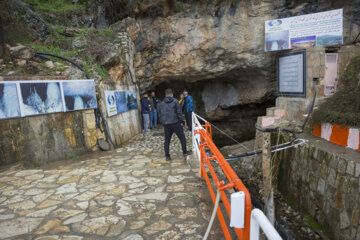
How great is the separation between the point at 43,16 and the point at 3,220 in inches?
400

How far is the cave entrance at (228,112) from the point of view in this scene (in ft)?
48.5

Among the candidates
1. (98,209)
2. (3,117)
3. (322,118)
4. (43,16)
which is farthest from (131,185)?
(43,16)

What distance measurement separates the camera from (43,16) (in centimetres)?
1005

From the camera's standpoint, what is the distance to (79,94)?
6.55 m

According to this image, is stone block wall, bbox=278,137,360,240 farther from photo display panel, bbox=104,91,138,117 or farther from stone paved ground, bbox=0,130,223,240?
photo display panel, bbox=104,91,138,117

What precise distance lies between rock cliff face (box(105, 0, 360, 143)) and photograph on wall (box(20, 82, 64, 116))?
5907 mm

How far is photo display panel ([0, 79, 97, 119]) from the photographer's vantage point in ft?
17.5

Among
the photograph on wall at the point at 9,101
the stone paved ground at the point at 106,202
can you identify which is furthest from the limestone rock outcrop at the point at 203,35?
the stone paved ground at the point at 106,202

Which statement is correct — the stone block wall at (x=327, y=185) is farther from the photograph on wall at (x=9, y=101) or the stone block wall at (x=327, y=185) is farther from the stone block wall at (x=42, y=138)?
the photograph on wall at (x=9, y=101)

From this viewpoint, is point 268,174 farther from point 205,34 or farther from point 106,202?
point 205,34

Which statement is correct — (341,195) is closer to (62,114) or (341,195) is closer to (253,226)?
(253,226)

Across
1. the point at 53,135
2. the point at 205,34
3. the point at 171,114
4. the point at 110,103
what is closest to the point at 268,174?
the point at 171,114

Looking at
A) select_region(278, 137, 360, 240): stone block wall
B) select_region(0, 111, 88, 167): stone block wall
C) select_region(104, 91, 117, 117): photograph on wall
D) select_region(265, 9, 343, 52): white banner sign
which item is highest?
select_region(265, 9, 343, 52): white banner sign

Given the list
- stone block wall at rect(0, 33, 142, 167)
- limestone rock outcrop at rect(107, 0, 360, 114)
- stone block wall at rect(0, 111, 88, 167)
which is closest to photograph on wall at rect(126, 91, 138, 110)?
stone block wall at rect(0, 33, 142, 167)
